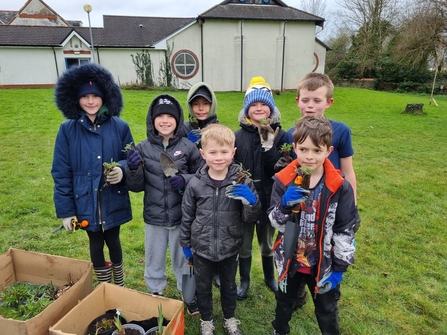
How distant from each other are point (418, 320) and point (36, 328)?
305cm

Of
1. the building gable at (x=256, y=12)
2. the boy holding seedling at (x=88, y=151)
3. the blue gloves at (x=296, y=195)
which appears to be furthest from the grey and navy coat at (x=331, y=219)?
the building gable at (x=256, y=12)

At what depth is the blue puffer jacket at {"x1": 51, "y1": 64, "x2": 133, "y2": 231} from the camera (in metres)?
2.53

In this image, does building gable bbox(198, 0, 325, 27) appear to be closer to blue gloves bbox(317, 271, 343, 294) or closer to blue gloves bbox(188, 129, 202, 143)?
blue gloves bbox(188, 129, 202, 143)

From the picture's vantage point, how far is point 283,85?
2320 cm

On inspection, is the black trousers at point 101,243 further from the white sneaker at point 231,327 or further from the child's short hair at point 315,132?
the child's short hair at point 315,132

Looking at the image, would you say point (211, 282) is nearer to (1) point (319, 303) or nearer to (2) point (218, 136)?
(1) point (319, 303)

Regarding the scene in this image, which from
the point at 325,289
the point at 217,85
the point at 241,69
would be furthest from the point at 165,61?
the point at 325,289

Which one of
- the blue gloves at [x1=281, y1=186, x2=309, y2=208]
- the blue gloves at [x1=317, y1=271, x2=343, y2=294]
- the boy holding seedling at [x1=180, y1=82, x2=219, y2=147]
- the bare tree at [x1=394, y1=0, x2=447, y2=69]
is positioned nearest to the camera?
the blue gloves at [x1=281, y1=186, x2=309, y2=208]

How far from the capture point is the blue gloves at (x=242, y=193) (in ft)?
6.96

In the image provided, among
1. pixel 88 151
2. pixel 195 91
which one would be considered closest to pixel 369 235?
pixel 195 91

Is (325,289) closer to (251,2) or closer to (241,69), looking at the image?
(241,69)

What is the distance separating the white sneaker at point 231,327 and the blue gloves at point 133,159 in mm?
1480

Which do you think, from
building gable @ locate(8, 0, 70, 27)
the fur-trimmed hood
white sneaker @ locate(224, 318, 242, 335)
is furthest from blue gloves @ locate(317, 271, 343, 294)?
building gable @ locate(8, 0, 70, 27)

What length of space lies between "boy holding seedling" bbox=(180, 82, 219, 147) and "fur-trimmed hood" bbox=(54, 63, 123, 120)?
681 millimetres
